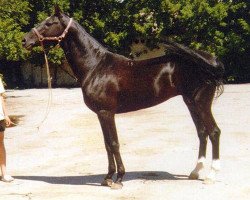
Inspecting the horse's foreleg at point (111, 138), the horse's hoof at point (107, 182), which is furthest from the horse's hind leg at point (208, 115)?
the horse's hoof at point (107, 182)

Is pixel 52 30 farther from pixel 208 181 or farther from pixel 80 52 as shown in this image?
pixel 208 181

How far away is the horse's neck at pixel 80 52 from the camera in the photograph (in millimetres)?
6895

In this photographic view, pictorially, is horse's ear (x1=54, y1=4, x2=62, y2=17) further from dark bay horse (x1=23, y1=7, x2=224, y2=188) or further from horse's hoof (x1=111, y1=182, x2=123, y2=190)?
horse's hoof (x1=111, y1=182, x2=123, y2=190)

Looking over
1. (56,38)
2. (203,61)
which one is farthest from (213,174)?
(56,38)

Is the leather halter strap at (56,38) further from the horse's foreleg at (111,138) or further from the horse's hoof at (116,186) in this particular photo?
the horse's hoof at (116,186)

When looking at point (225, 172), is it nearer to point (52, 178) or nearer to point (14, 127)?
point (52, 178)

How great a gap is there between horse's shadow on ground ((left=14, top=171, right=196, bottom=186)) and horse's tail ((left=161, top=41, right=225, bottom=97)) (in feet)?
5.37

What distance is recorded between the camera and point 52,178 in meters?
7.50

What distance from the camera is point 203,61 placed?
680 centimetres

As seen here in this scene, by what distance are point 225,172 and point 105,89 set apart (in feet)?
7.93

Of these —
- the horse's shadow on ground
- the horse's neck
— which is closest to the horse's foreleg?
the horse's shadow on ground

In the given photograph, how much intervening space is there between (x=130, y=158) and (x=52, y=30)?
3.23m

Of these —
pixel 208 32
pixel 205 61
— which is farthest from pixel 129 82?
pixel 208 32

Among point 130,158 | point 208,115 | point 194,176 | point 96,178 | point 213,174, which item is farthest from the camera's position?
point 130,158
